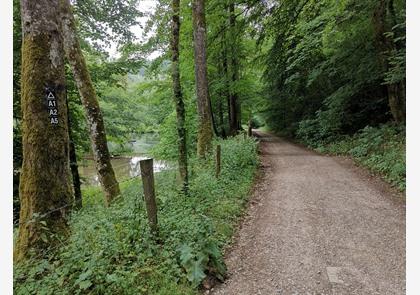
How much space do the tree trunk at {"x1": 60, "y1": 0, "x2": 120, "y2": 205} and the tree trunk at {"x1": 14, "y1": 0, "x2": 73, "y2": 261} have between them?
7.70 feet

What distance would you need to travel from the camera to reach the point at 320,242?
5090mm

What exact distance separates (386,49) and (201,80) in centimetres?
670

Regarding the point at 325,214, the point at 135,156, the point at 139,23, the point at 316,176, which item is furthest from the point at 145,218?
the point at 135,156

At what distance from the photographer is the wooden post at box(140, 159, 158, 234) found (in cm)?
431

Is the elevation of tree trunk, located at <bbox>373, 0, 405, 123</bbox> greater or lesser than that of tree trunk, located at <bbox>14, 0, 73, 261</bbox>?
greater

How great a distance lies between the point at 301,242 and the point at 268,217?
48.9 inches

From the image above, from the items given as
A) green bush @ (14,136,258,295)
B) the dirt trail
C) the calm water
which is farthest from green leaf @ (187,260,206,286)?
the calm water

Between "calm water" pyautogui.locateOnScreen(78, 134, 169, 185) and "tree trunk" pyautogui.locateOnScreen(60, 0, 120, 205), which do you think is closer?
"tree trunk" pyautogui.locateOnScreen(60, 0, 120, 205)

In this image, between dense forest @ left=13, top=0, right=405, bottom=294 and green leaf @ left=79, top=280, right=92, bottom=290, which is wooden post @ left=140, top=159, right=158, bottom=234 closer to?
dense forest @ left=13, top=0, right=405, bottom=294

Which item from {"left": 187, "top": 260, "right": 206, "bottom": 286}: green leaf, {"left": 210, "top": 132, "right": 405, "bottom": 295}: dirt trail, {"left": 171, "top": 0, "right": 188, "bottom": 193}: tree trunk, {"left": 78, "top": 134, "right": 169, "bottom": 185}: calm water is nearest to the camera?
{"left": 187, "top": 260, "right": 206, "bottom": 286}: green leaf

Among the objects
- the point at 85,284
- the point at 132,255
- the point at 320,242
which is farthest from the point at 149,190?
the point at 320,242

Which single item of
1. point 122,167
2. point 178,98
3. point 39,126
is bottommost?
point 122,167

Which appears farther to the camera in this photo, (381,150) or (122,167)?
(122,167)

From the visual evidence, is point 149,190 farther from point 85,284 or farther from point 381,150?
point 381,150
